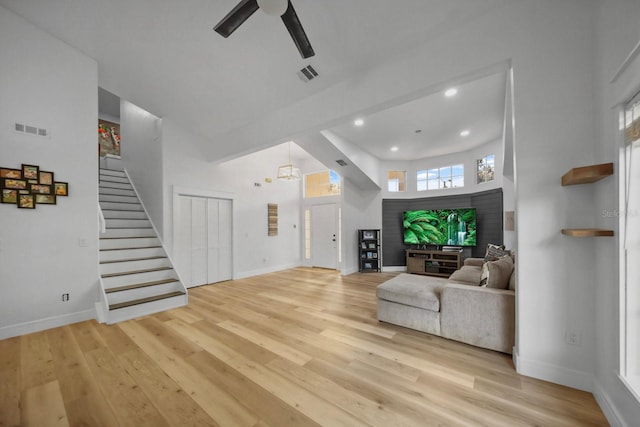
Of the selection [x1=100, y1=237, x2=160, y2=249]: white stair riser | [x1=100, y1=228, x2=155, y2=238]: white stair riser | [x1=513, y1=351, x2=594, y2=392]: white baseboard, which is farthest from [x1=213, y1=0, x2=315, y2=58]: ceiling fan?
[x1=100, y1=228, x2=155, y2=238]: white stair riser

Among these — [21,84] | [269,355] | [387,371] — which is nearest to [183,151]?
[21,84]

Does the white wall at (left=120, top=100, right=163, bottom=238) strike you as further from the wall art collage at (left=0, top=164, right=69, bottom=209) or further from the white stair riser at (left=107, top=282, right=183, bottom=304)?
the wall art collage at (left=0, top=164, right=69, bottom=209)

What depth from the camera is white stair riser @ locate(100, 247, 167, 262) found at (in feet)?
13.0

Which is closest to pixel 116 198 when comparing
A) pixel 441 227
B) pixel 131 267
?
pixel 131 267

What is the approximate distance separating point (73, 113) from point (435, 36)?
4599 mm

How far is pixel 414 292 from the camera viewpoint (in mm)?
2861

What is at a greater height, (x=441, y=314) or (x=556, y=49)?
(x=556, y=49)

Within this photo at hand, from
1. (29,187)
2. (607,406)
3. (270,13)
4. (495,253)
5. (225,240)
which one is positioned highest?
(270,13)

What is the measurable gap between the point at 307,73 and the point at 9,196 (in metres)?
3.79

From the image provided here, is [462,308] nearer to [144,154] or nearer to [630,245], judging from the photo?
[630,245]

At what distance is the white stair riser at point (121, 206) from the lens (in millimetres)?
5078

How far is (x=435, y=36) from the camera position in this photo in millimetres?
2385

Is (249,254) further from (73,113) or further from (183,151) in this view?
(73,113)

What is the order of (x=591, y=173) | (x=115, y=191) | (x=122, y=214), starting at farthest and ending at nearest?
(x=115, y=191) → (x=122, y=214) → (x=591, y=173)
